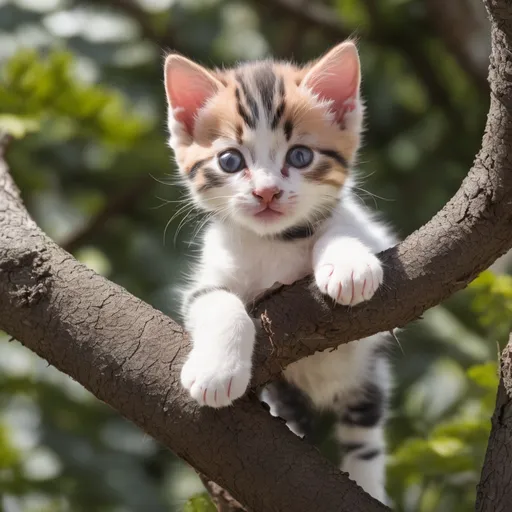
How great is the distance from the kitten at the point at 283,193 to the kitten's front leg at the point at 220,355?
10 mm

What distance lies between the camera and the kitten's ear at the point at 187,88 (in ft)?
5.43

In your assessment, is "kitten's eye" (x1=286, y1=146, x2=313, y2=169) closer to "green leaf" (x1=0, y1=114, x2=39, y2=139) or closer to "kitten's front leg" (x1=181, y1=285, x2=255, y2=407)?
"kitten's front leg" (x1=181, y1=285, x2=255, y2=407)

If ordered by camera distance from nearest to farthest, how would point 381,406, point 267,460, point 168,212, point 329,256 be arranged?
point 267,460
point 329,256
point 381,406
point 168,212

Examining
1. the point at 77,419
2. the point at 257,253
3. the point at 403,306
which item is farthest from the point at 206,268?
the point at 77,419

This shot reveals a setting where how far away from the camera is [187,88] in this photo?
1681 millimetres

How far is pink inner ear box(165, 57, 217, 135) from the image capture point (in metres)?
1.66

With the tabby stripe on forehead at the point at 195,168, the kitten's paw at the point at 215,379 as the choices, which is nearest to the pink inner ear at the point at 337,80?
the tabby stripe on forehead at the point at 195,168

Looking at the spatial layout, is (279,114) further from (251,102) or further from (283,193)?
(283,193)

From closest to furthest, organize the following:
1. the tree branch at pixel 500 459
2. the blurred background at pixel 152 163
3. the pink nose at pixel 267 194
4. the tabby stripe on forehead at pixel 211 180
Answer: the tree branch at pixel 500 459 < the pink nose at pixel 267 194 < the tabby stripe on forehead at pixel 211 180 < the blurred background at pixel 152 163

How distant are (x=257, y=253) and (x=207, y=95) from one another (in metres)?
0.31

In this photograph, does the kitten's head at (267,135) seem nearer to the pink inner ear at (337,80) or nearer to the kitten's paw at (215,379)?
the pink inner ear at (337,80)

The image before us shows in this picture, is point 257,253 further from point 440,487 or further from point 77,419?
point 77,419

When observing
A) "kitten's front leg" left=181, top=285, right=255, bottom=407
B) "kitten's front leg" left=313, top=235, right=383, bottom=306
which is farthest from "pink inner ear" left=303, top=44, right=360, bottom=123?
"kitten's front leg" left=181, top=285, right=255, bottom=407

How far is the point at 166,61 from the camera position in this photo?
165 centimetres
